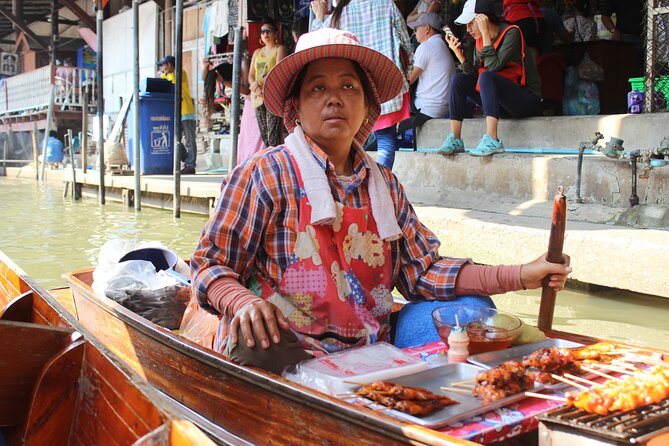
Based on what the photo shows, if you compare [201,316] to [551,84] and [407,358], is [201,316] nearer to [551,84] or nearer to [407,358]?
[407,358]

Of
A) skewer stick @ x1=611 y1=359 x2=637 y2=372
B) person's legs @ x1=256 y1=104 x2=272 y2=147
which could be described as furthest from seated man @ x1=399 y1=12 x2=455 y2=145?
skewer stick @ x1=611 y1=359 x2=637 y2=372

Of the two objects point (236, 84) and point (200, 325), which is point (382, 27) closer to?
point (236, 84)

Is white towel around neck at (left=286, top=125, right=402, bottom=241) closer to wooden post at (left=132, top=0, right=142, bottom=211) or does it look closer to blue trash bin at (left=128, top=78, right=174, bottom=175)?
wooden post at (left=132, top=0, right=142, bottom=211)

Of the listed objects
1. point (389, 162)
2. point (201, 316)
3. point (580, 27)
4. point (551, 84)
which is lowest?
point (201, 316)

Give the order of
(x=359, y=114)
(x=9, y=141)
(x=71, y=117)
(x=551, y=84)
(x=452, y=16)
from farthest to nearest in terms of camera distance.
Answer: (x=9, y=141) < (x=71, y=117) < (x=452, y=16) < (x=551, y=84) < (x=359, y=114)

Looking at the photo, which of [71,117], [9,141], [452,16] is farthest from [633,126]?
[9,141]

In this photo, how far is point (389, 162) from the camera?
21.1 ft

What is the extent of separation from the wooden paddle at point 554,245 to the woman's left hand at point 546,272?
2 centimetres

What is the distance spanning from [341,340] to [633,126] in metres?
4.58

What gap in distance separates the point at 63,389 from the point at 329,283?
91 centimetres

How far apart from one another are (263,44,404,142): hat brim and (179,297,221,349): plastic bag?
2.67ft

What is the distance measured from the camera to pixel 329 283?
99.3 inches

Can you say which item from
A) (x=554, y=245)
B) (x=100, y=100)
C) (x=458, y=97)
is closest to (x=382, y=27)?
(x=458, y=97)

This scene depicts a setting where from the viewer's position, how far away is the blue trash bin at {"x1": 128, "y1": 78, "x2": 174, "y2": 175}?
40.6 feet
